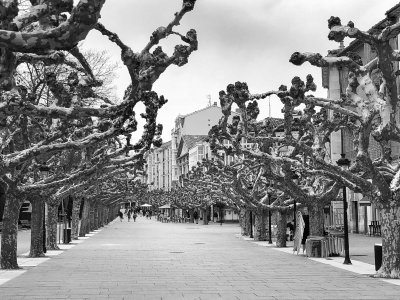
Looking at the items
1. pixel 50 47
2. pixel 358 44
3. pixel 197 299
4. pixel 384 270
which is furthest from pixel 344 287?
pixel 358 44

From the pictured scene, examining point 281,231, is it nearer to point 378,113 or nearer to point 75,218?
point 75,218

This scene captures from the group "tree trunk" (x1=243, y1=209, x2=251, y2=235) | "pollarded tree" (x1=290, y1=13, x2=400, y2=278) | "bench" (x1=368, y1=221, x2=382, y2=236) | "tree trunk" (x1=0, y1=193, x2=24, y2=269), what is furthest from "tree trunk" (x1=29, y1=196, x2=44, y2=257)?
"bench" (x1=368, y1=221, x2=382, y2=236)

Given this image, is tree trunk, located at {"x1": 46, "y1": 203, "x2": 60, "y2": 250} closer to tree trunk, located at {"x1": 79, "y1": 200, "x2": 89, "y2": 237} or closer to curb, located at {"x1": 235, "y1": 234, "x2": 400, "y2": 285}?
curb, located at {"x1": 235, "y1": 234, "x2": 400, "y2": 285}

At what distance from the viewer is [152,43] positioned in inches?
473

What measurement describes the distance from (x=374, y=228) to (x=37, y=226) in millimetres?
27047

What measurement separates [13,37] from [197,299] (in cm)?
817

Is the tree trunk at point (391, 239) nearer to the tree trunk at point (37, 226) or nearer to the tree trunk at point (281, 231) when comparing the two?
the tree trunk at point (37, 226)

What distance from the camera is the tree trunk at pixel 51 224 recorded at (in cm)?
2878

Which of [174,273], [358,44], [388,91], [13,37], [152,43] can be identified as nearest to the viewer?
[13,37]

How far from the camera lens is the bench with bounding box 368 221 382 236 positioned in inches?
1748

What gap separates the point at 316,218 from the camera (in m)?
26.7

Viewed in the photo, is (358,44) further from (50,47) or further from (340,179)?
(50,47)

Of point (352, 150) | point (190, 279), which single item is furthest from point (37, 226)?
point (352, 150)

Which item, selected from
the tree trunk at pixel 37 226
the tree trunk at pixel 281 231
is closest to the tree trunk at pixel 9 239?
the tree trunk at pixel 37 226
